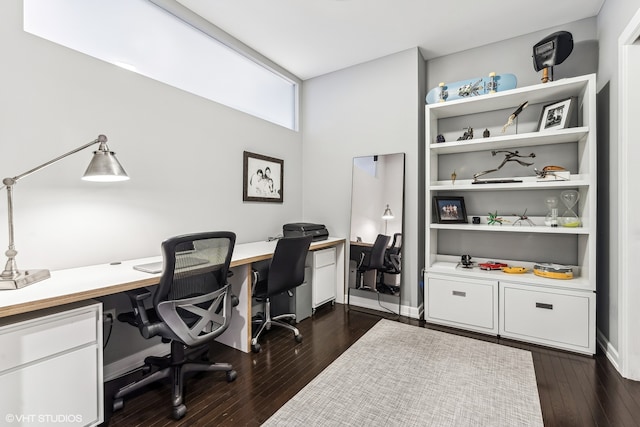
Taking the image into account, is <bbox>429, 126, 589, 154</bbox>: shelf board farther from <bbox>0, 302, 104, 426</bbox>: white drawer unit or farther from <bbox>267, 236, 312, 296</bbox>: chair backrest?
<bbox>0, 302, 104, 426</bbox>: white drawer unit

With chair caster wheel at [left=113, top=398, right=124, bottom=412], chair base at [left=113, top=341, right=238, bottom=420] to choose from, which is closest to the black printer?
chair base at [left=113, top=341, right=238, bottom=420]

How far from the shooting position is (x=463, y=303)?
111 inches

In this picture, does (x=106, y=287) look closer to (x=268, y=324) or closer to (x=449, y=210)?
(x=268, y=324)

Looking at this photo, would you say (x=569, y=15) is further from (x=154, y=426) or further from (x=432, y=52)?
(x=154, y=426)

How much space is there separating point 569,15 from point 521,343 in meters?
2.86

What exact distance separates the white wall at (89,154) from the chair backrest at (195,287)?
760 millimetres

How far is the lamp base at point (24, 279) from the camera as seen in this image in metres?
1.41

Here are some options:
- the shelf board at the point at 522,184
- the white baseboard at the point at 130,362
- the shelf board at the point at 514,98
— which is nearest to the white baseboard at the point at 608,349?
the shelf board at the point at 522,184

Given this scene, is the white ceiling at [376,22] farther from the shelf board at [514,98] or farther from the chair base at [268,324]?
the chair base at [268,324]

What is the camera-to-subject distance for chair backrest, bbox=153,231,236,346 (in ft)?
5.32

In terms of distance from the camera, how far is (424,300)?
10.1 feet

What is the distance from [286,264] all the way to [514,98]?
8.31 feet

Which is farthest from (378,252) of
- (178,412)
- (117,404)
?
(117,404)

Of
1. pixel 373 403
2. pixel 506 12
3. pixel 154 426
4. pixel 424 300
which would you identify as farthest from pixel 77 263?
pixel 506 12
